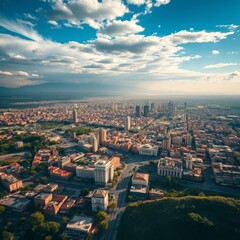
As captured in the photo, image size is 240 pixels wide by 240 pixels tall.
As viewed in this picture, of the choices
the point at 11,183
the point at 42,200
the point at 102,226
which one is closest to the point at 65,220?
the point at 102,226

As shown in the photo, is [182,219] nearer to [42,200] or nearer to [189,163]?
[189,163]

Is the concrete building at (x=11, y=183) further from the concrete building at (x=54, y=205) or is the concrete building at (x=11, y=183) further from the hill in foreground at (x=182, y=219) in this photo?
the hill in foreground at (x=182, y=219)

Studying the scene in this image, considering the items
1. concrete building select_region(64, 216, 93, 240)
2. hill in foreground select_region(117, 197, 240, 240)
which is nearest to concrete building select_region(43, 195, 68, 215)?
concrete building select_region(64, 216, 93, 240)

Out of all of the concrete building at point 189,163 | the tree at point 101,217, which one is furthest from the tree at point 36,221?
the concrete building at point 189,163

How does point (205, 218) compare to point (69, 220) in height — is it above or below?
above

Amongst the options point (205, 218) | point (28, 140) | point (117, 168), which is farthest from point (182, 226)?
point (28, 140)

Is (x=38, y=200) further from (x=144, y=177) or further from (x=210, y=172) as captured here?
(x=210, y=172)
